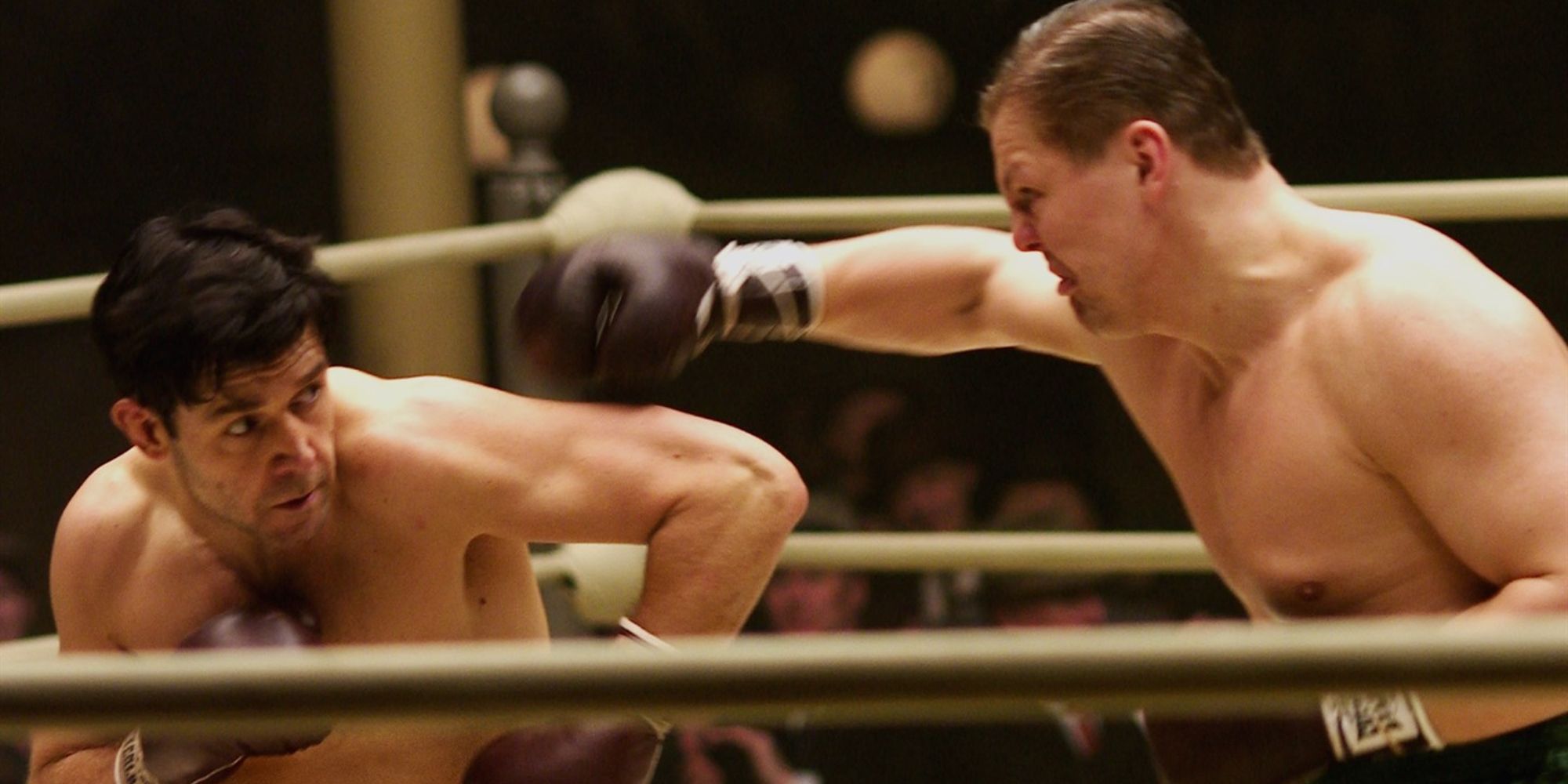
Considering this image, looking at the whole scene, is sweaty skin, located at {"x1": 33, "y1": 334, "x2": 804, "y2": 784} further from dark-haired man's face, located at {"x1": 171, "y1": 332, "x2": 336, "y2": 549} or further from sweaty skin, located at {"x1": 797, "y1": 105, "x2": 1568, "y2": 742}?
sweaty skin, located at {"x1": 797, "y1": 105, "x2": 1568, "y2": 742}

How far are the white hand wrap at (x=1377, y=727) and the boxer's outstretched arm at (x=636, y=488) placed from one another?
37 cm

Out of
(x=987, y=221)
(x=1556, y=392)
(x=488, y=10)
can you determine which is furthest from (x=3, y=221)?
(x=1556, y=392)

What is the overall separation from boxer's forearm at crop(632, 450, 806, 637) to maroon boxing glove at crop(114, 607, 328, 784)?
0.23m

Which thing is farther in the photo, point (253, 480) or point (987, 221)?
point (987, 221)

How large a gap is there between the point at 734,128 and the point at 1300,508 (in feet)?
6.66

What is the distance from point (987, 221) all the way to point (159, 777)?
2.66 ft

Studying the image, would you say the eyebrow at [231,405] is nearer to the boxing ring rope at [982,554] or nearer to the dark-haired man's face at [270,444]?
the dark-haired man's face at [270,444]

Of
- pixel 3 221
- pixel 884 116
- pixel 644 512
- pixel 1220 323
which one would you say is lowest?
pixel 3 221

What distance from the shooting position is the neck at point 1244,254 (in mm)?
1285

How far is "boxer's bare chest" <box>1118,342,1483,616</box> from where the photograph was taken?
1238mm

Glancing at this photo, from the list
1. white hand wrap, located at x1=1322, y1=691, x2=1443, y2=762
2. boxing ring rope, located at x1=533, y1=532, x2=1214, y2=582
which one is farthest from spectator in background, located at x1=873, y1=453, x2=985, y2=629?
white hand wrap, located at x1=1322, y1=691, x2=1443, y2=762

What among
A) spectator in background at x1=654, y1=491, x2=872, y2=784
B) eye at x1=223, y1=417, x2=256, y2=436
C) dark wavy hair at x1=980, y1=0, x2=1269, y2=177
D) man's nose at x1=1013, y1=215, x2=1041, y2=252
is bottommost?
spectator in background at x1=654, y1=491, x2=872, y2=784

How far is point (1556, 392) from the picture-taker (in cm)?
116

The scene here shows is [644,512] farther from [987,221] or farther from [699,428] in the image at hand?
[987,221]
